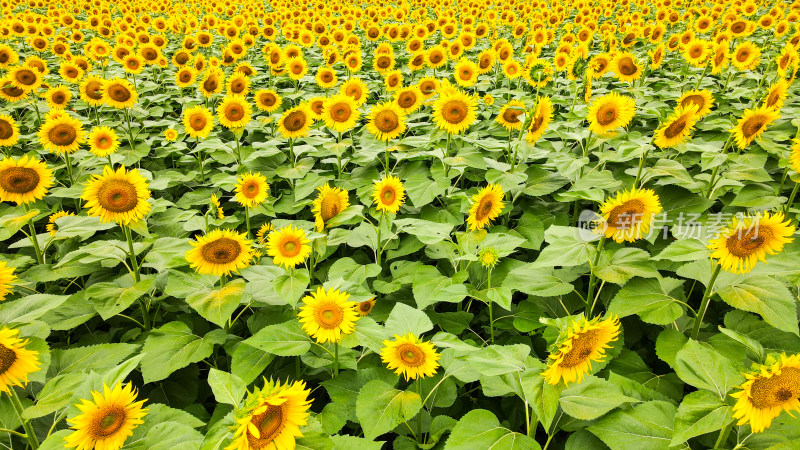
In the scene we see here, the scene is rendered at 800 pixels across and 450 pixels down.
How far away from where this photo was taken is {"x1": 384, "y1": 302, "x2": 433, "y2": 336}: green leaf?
7.87 feet

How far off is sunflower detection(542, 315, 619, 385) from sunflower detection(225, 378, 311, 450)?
0.94m

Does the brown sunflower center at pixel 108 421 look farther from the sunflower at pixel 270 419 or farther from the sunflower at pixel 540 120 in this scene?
the sunflower at pixel 540 120

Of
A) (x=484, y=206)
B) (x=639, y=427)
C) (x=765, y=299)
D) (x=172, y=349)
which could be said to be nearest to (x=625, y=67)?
(x=484, y=206)

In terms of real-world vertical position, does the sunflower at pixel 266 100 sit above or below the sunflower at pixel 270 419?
above

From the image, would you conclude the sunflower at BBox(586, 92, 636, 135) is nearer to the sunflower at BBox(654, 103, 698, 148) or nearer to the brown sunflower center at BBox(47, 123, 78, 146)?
the sunflower at BBox(654, 103, 698, 148)

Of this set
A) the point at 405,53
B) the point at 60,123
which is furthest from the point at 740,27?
the point at 60,123

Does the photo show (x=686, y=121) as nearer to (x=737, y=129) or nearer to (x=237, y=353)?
(x=737, y=129)

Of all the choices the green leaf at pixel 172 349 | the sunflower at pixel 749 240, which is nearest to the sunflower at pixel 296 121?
the green leaf at pixel 172 349

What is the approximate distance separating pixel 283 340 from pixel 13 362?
3.66 feet

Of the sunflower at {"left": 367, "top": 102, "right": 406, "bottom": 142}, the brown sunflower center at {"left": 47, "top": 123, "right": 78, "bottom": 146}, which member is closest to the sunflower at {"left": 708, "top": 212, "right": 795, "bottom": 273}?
the sunflower at {"left": 367, "top": 102, "right": 406, "bottom": 142}

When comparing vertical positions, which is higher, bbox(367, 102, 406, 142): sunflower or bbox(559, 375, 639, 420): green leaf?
bbox(367, 102, 406, 142): sunflower

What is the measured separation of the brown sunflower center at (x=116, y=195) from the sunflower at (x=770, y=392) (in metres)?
3.17

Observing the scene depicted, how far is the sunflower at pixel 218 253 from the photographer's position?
259cm

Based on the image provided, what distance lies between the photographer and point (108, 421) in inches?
64.0
